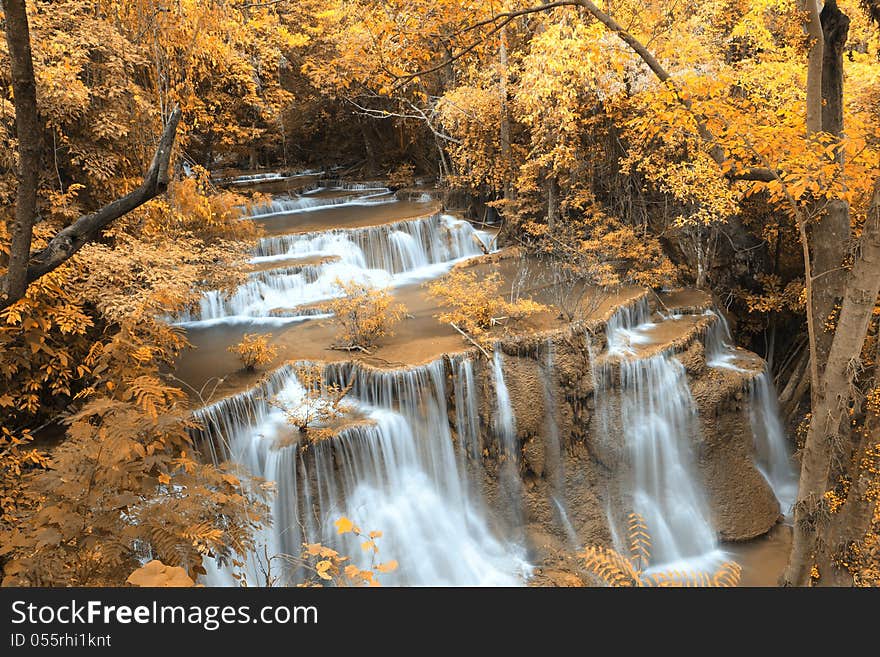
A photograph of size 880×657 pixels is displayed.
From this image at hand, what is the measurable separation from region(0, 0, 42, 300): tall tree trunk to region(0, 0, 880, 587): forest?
0.6 inches

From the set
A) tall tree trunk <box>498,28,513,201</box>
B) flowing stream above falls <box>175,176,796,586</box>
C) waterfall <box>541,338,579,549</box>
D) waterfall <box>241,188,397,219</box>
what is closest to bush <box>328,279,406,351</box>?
flowing stream above falls <box>175,176,796,586</box>

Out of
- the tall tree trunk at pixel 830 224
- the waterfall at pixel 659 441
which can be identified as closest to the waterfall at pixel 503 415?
the waterfall at pixel 659 441

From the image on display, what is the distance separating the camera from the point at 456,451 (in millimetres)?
8633

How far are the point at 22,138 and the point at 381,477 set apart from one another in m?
6.23

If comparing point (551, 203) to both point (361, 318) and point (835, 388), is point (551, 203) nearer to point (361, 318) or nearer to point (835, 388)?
point (361, 318)

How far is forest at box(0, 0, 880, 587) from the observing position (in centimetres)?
440

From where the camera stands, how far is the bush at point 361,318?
913cm

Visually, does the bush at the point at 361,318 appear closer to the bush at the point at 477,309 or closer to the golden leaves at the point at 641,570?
the bush at the point at 477,309

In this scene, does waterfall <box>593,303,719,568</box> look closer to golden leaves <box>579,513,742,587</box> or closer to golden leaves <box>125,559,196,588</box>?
golden leaves <box>579,513,742,587</box>

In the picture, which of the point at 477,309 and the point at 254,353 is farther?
the point at 477,309

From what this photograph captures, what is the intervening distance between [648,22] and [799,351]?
25.3 feet

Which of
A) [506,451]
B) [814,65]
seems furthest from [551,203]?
[814,65]

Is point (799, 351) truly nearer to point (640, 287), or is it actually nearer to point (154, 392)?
point (640, 287)

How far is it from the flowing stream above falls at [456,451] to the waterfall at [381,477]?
0.06ft
